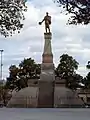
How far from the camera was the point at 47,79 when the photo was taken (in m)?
70.3

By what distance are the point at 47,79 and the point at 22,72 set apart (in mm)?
29572

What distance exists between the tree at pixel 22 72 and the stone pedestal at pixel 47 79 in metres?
26.2

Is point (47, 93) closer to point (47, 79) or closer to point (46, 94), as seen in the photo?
point (46, 94)

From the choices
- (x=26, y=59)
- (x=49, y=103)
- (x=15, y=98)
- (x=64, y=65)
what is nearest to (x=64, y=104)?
(x=49, y=103)

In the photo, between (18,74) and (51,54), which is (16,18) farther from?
Result: (18,74)

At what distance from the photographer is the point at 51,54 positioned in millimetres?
72000

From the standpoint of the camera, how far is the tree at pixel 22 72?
98188 millimetres

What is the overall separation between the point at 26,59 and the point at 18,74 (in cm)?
533

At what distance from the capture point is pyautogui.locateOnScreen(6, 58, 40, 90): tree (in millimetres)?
98188
